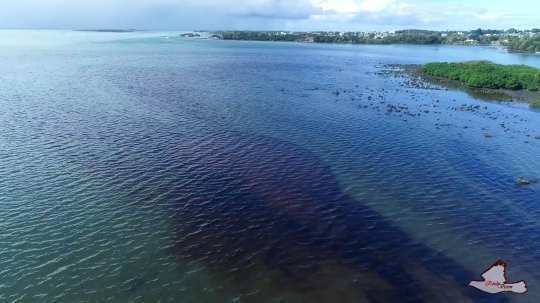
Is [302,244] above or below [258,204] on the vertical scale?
below

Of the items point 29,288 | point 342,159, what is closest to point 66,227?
point 29,288

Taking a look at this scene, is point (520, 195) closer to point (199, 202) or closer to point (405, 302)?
point (405, 302)

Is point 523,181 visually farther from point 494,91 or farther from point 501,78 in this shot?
point 501,78

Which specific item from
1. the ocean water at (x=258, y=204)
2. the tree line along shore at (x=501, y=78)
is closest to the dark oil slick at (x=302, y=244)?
the ocean water at (x=258, y=204)

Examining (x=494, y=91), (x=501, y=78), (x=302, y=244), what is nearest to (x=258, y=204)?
(x=302, y=244)

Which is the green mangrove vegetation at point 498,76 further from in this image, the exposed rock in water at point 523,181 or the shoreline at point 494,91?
the exposed rock in water at point 523,181
